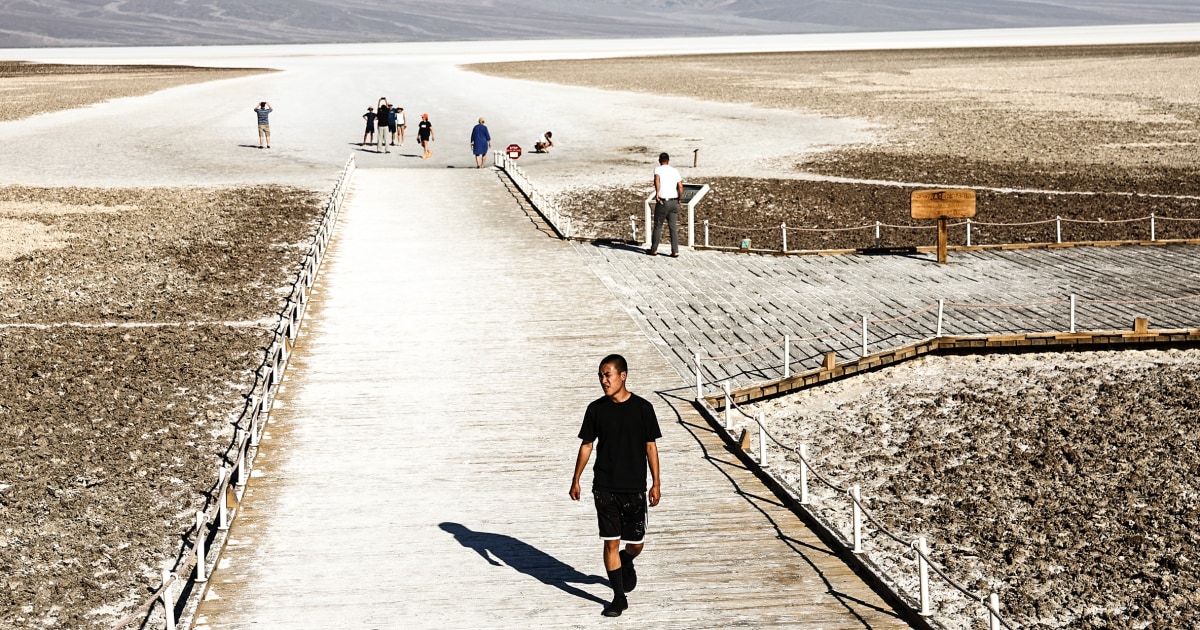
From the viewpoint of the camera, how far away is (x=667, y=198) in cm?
2395

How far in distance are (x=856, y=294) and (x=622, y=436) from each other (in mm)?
12775

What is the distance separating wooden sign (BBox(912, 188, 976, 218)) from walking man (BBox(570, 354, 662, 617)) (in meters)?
15.8

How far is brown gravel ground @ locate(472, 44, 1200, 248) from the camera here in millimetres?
30797

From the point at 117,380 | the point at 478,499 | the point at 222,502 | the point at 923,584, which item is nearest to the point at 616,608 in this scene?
the point at 923,584

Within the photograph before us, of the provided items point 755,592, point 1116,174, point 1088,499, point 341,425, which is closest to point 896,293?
point 1088,499

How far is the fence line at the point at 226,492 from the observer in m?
10.1

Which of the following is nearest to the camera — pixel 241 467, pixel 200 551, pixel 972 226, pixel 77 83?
pixel 200 551

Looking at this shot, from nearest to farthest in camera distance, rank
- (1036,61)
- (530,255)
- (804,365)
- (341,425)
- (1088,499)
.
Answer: (1088,499)
(341,425)
(804,365)
(530,255)
(1036,61)

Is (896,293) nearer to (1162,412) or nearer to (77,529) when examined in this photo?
(1162,412)

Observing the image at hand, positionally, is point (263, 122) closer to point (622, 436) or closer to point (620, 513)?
point (620, 513)

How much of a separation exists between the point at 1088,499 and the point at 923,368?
4.71m

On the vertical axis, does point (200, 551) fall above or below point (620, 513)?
below

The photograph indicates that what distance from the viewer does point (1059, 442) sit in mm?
15445

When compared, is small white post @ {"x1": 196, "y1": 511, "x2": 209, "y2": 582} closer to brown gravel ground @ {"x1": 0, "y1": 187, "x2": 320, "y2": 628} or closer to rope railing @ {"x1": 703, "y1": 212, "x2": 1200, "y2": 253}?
brown gravel ground @ {"x1": 0, "y1": 187, "x2": 320, "y2": 628}
